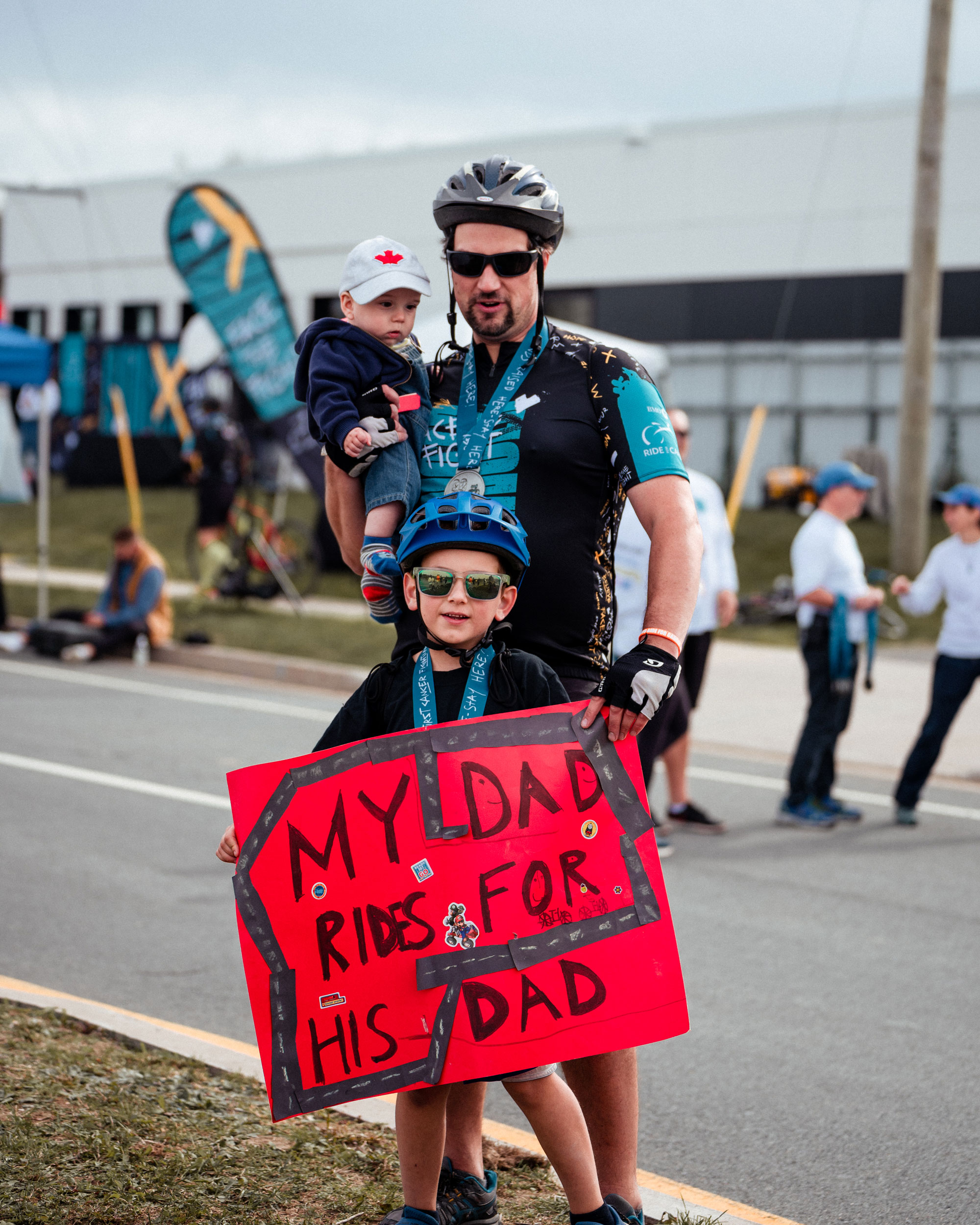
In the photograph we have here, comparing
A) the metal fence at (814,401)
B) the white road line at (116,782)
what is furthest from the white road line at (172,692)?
the metal fence at (814,401)

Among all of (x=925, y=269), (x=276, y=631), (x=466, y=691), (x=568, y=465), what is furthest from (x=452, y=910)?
(x=925, y=269)

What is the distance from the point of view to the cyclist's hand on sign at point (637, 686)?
272cm

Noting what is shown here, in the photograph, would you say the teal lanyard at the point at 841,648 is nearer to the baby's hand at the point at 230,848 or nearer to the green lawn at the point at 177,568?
the baby's hand at the point at 230,848

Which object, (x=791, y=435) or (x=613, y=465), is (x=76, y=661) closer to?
(x=613, y=465)

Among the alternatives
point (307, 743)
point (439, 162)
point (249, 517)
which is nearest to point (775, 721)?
point (307, 743)

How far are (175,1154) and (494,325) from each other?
2.03 meters

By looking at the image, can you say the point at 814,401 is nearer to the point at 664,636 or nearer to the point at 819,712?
the point at 819,712

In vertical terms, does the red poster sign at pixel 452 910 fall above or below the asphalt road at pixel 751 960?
above

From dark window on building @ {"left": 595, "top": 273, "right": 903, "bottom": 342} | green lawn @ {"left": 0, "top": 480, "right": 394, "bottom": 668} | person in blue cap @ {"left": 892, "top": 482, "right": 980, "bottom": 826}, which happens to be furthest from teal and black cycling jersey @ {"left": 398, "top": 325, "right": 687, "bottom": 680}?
dark window on building @ {"left": 595, "top": 273, "right": 903, "bottom": 342}

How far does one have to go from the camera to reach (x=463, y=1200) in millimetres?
3113

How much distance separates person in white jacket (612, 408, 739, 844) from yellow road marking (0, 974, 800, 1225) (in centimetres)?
293

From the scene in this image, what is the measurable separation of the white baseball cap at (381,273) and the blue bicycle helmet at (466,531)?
592mm

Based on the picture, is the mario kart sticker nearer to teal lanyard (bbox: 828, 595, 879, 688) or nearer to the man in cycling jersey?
the man in cycling jersey

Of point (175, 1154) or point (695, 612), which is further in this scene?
point (695, 612)
